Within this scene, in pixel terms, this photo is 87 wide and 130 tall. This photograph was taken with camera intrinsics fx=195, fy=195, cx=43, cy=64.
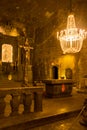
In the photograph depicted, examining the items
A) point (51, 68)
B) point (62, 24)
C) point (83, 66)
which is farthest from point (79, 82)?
point (62, 24)

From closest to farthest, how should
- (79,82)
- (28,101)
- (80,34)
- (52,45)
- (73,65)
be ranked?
(28,101), (80,34), (79,82), (73,65), (52,45)

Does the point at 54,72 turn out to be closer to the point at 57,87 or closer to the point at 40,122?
the point at 57,87

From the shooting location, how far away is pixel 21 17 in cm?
1711

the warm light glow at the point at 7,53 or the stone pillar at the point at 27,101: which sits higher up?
the warm light glow at the point at 7,53

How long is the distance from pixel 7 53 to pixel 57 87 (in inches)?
318

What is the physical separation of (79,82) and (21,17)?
7524 millimetres

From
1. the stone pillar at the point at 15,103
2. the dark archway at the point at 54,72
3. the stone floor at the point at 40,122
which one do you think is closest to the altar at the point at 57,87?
the stone floor at the point at 40,122

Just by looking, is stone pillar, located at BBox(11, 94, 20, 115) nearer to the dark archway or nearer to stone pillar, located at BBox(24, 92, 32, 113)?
stone pillar, located at BBox(24, 92, 32, 113)

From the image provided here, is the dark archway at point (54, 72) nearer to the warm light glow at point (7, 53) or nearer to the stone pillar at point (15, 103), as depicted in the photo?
the warm light glow at point (7, 53)

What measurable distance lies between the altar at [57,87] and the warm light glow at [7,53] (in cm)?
731

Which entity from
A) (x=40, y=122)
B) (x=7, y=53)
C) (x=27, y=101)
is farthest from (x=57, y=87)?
(x=7, y=53)

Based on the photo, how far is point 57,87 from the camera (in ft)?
31.6

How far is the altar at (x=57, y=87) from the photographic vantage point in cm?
952

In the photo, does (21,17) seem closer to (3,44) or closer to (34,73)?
(3,44)
